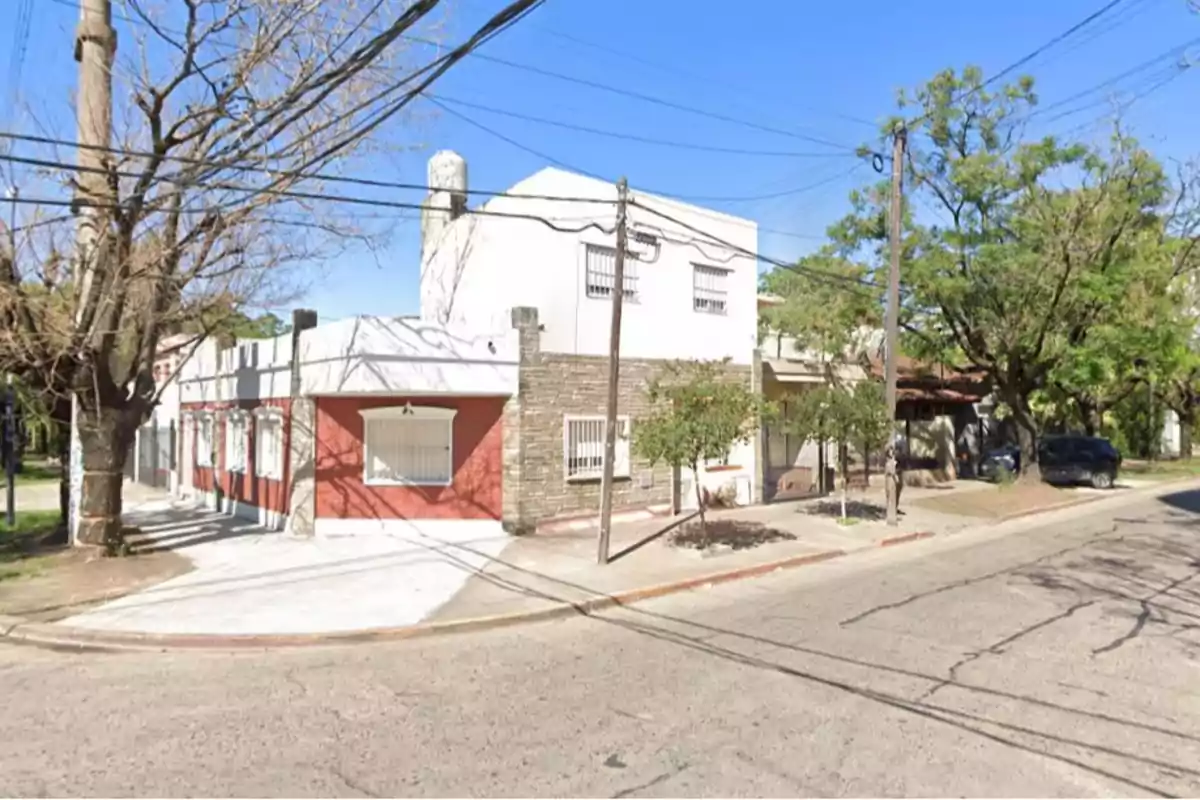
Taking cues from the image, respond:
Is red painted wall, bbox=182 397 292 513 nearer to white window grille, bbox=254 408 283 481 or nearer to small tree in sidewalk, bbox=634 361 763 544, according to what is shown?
white window grille, bbox=254 408 283 481

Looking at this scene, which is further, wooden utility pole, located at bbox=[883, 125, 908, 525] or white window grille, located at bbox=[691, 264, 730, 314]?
white window grille, located at bbox=[691, 264, 730, 314]

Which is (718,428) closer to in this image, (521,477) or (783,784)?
(521,477)

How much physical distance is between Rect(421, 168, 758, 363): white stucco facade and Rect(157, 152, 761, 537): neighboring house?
4 cm

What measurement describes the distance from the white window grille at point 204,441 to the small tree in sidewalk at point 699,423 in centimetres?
1249

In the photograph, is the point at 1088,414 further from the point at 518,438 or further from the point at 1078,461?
the point at 518,438

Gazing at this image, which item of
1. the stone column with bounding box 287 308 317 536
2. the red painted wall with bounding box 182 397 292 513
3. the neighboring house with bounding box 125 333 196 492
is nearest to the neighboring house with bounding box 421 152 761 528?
the stone column with bounding box 287 308 317 536

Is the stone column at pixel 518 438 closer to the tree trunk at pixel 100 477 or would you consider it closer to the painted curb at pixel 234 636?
the painted curb at pixel 234 636

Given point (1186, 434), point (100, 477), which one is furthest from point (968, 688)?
point (1186, 434)

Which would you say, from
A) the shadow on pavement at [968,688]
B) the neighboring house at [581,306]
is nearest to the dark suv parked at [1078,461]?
the neighboring house at [581,306]

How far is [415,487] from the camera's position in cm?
1494

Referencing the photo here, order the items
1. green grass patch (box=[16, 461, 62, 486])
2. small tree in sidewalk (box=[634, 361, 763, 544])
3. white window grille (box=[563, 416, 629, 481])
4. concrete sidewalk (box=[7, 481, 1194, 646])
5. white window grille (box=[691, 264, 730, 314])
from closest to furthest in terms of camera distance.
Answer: concrete sidewalk (box=[7, 481, 1194, 646]), small tree in sidewalk (box=[634, 361, 763, 544]), white window grille (box=[563, 416, 629, 481]), white window grille (box=[691, 264, 730, 314]), green grass patch (box=[16, 461, 62, 486])

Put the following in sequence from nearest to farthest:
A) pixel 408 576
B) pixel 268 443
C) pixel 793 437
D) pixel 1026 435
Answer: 1. pixel 408 576
2. pixel 268 443
3. pixel 793 437
4. pixel 1026 435

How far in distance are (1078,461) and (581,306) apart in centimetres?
1798

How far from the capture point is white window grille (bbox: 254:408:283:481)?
53.2ft
